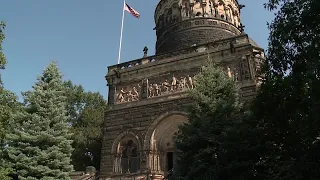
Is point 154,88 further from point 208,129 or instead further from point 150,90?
point 208,129

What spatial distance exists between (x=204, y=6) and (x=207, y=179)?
15934 millimetres

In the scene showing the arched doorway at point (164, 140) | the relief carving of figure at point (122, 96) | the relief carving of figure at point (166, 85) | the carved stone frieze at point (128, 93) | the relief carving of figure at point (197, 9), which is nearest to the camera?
the arched doorway at point (164, 140)

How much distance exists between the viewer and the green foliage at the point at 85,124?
24.6 meters

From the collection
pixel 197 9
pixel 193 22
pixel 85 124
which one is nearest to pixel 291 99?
pixel 193 22

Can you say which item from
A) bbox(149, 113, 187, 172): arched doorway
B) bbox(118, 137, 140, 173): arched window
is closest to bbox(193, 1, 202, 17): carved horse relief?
bbox(149, 113, 187, 172): arched doorway

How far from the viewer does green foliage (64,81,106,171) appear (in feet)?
80.8

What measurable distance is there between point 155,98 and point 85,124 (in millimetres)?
11799

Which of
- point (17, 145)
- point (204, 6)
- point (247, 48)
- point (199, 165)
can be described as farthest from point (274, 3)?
point (204, 6)

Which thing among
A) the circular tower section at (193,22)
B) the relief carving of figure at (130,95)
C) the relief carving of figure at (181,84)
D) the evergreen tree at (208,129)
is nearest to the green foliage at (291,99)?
the evergreen tree at (208,129)

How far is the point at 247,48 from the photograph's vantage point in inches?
639

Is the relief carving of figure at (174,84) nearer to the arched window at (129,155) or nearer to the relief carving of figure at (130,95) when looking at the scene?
the relief carving of figure at (130,95)

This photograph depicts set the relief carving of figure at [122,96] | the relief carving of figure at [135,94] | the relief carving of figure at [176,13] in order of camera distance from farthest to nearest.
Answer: the relief carving of figure at [176,13] → the relief carving of figure at [122,96] → the relief carving of figure at [135,94]

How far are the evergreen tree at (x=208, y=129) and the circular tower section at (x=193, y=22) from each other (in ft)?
29.8

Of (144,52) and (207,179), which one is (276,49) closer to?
(207,179)
